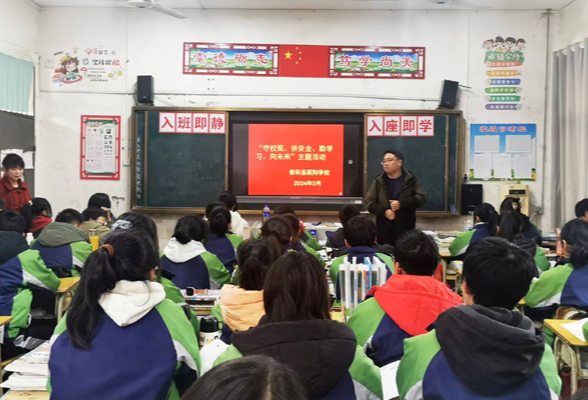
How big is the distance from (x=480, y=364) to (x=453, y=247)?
11.4 feet

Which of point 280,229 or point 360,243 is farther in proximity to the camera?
point 280,229

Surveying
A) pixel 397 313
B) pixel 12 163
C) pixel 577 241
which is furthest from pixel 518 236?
pixel 12 163

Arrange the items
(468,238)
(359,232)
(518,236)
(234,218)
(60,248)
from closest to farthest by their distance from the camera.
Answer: (359,232) → (60,248) → (518,236) → (468,238) → (234,218)

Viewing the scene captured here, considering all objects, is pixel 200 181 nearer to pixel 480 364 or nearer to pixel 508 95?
pixel 508 95

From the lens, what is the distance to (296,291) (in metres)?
1.49

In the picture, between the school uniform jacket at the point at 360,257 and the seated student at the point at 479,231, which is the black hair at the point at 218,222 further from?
the seated student at the point at 479,231

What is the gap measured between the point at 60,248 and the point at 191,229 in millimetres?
908

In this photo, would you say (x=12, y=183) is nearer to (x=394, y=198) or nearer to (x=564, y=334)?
(x=394, y=198)

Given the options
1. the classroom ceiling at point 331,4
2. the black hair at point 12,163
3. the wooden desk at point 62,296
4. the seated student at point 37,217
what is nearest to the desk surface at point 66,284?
the wooden desk at point 62,296

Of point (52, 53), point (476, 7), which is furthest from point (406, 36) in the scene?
point (52, 53)

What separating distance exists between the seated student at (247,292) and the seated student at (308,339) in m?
0.36

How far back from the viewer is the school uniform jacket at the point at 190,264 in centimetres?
330

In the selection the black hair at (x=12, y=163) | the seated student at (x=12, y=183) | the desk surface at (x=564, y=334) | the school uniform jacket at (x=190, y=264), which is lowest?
the desk surface at (x=564, y=334)

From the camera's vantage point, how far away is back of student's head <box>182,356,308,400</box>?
55 centimetres
